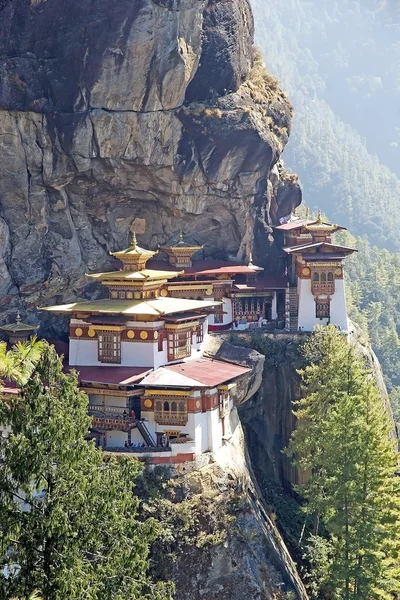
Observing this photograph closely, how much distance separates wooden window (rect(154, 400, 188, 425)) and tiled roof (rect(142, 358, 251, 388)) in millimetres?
688

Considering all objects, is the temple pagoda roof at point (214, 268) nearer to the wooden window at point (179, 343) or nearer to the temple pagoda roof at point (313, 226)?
the temple pagoda roof at point (313, 226)

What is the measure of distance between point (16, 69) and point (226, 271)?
12.7 meters

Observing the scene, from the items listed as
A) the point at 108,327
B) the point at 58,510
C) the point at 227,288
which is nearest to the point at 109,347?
the point at 108,327

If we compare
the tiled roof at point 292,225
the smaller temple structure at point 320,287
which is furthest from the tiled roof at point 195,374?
the tiled roof at point 292,225

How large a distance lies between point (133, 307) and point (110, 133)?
8.27m

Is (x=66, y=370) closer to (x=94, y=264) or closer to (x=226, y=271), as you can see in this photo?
(x=94, y=264)

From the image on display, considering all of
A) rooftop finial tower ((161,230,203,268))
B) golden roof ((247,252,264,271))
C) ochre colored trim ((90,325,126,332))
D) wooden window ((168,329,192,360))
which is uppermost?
rooftop finial tower ((161,230,203,268))

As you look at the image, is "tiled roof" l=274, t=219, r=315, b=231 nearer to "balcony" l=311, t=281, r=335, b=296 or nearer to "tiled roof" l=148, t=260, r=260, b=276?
"tiled roof" l=148, t=260, r=260, b=276

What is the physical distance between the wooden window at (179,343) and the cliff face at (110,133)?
665 cm

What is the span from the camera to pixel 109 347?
109 feet

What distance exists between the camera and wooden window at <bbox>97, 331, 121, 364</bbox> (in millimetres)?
33031

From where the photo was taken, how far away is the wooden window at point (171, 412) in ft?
98.6

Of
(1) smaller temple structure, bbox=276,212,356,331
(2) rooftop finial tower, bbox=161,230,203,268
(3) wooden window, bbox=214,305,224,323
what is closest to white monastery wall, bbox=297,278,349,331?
(1) smaller temple structure, bbox=276,212,356,331

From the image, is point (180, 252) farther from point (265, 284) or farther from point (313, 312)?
point (313, 312)
